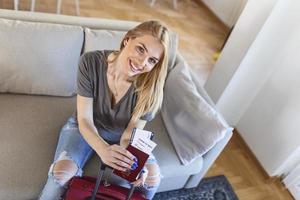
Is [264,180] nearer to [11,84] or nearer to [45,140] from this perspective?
[45,140]

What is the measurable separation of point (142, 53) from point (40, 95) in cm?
69

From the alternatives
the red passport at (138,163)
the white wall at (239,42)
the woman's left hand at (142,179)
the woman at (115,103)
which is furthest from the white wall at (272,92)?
the red passport at (138,163)

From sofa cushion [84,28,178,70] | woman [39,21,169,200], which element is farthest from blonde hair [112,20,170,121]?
sofa cushion [84,28,178,70]

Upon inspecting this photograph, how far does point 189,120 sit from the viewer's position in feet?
4.64

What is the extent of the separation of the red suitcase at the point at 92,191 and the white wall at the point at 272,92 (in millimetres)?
1166

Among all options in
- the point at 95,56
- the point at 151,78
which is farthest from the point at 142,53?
the point at 95,56

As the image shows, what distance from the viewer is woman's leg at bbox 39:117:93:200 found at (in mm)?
1089

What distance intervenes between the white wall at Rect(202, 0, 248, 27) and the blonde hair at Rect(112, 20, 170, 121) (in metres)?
2.76

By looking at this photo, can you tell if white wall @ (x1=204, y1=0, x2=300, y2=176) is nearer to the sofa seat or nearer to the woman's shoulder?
the sofa seat

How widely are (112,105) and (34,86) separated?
1.54 ft

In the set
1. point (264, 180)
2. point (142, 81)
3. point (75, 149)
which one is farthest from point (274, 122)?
point (75, 149)

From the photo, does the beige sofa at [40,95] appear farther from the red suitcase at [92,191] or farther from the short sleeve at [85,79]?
the short sleeve at [85,79]

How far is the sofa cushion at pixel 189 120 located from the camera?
136cm

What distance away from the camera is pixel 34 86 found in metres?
1.41
